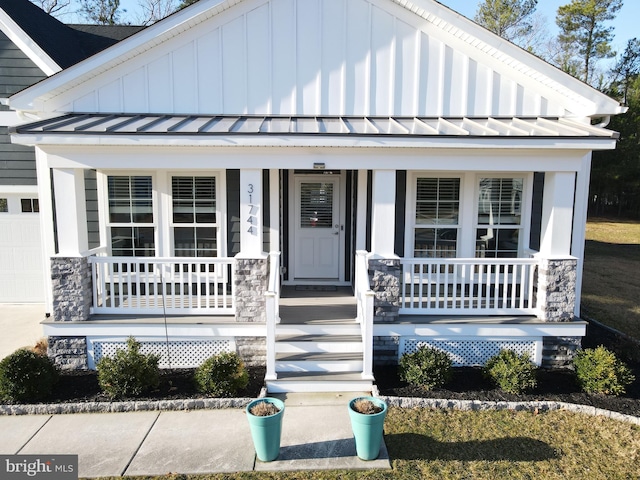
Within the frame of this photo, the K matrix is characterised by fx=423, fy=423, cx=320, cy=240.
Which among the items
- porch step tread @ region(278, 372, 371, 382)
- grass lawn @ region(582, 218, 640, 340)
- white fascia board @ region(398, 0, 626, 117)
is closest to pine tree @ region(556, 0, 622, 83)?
grass lawn @ region(582, 218, 640, 340)

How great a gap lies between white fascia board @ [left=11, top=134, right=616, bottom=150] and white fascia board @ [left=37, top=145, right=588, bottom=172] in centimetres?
18

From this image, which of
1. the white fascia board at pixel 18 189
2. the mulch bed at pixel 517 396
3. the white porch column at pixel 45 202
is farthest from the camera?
the white fascia board at pixel 18 189

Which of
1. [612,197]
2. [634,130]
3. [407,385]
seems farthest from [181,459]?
[612,197]

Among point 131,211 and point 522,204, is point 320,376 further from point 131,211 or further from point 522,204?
point 522,204

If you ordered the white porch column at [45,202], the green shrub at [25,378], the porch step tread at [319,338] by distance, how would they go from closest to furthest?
the green shrub at [25,378] → the porch step tread at [319,338] → the white porch column at [45,202]

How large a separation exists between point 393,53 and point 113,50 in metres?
4.36

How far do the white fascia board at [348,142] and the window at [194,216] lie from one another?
1.74 meters

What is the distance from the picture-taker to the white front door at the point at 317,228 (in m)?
8.13

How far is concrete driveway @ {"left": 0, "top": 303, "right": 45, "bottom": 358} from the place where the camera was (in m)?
6.82

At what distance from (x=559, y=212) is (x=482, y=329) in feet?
6.68

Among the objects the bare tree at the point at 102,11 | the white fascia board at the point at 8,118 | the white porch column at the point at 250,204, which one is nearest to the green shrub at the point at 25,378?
the white porch column at the point at 250,204

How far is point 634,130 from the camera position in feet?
74.9

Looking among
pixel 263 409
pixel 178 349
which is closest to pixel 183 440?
pixel 263 409

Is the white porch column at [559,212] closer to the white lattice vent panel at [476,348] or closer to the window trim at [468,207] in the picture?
the window trim at [468,207]
